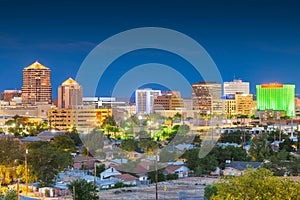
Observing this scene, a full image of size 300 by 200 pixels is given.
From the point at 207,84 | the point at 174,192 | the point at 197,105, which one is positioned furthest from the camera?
the point at 207,84

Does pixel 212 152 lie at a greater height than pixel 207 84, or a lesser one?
lesser

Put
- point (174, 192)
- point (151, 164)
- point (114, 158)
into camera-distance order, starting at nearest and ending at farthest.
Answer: point (174, 192)
point (151, 164)
point (114, 158)

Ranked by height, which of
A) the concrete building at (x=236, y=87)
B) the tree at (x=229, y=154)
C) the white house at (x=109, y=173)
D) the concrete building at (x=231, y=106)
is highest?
the concrete building at (x=236, y=87)

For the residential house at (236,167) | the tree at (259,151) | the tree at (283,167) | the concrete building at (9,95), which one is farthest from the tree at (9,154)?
the concrete building at (9,95)

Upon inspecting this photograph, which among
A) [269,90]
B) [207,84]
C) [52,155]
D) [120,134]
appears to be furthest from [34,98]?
[52,155]

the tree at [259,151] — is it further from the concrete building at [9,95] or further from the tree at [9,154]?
the concrete building at [9,95]

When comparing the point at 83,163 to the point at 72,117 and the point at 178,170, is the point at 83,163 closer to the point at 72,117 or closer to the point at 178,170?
the point at 178,170

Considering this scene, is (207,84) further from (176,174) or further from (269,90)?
(176,174)
